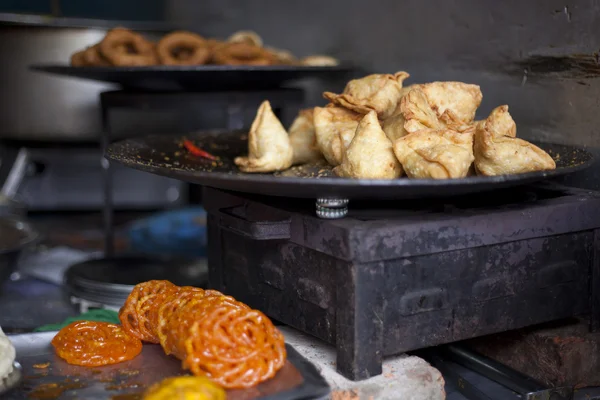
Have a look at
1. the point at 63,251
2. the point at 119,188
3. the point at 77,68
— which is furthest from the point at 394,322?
the point at 119,188

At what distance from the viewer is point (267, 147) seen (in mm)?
2705

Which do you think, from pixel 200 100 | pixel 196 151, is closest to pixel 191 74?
pixel 200 100

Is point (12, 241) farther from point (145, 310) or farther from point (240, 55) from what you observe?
point (145, 310)

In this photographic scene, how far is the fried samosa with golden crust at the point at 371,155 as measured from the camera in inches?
88.0

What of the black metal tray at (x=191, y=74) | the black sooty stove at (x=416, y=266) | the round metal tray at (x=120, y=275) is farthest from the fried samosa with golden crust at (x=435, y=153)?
the round metal tray at (x=120, y=275)

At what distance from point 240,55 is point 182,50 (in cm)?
36

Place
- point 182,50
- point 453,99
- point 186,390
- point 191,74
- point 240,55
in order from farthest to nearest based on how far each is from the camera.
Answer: point 182,50 < point 240,55 < point 191,74 < point 453,99 < point 186,390

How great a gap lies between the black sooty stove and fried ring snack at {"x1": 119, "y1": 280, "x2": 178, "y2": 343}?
27 cm

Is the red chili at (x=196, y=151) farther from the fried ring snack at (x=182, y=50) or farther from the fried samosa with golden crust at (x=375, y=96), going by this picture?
the fried ring snack at (x=182, y=50)

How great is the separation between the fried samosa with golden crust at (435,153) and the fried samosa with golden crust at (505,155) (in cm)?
6

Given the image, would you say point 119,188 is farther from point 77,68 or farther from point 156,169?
point 156,169

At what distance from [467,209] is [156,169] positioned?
91 centimetres

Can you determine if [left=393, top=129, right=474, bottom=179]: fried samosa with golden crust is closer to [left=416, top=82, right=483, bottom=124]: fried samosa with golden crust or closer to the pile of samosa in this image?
the pile of samosa

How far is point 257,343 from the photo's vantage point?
6.07 ft
